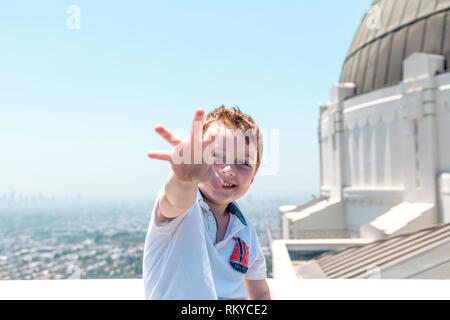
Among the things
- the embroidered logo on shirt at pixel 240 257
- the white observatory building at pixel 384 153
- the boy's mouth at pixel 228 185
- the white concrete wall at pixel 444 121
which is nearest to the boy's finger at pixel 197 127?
the boy's mouth at pixel 228 185

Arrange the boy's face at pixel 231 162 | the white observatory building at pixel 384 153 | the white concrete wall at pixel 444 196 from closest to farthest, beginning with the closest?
the boy's face at pixel 231 162
the white observatory building at pixel 384 153
the white concrete wall at pixel 444 196

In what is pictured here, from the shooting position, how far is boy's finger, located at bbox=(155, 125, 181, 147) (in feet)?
3.72

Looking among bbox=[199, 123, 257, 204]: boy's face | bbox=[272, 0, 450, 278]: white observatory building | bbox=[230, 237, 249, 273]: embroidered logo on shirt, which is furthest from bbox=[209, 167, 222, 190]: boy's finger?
bbox=[272, 0, 450, 278]: white observatory building

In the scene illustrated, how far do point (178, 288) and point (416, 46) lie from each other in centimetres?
1504

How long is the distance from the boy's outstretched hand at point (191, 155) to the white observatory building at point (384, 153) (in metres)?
6.58

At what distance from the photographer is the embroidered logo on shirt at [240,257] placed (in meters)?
1.68

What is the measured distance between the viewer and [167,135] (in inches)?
45.3

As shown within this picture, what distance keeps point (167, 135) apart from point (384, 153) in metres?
13.7

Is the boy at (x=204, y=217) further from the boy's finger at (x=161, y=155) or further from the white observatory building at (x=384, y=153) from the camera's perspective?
the white observatory building at (x=384, y=153)

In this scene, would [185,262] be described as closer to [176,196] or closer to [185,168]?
[176,196]

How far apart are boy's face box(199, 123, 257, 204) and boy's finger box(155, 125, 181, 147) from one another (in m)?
0.43

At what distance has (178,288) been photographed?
1466 mm

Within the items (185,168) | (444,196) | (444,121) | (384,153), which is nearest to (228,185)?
(185,168)
